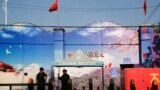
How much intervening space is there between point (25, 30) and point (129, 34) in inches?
322

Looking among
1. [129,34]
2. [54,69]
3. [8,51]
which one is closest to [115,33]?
[129,34]

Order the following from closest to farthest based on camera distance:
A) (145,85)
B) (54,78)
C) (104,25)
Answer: (145,85), (54,78), (104,25)

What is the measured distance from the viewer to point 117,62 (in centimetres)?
3650

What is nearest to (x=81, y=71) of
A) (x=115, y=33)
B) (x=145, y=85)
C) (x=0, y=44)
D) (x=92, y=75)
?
(x=92, y=75)

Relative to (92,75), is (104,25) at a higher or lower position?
higher

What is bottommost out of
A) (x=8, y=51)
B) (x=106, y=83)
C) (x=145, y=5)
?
(x=106, y=83)

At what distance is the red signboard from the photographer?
27688 mm

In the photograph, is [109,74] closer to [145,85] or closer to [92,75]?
[92,75]

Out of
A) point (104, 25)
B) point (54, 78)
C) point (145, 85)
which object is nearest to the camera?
point (145, 85)

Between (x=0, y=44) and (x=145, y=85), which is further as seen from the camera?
(x=0, y=44)

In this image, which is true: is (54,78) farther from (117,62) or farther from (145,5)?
(145,5)

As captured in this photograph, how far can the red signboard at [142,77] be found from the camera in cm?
2769

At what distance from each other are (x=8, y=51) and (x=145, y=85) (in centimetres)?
1285

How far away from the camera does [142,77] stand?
27797mm
